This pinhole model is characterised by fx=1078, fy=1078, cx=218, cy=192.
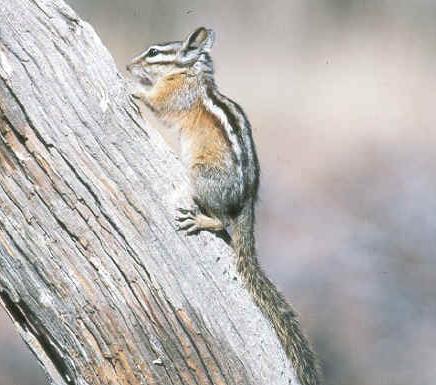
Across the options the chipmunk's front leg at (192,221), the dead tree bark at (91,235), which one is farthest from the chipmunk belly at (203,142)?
the dead tree bark at (91,235)


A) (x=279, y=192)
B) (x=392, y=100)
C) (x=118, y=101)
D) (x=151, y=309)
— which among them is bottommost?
(x=279, y=192)

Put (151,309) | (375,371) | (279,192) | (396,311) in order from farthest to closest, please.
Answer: (279,192) < (396,311) < (375,371) < (151,309)

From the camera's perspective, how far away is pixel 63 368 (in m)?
3.04

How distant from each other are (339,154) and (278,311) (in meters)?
3.26

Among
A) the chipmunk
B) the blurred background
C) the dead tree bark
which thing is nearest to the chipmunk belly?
the chipmunk

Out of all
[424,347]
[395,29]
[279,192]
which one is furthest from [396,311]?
[395,29]

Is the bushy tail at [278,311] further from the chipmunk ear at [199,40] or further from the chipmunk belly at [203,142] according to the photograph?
the chipmunk ear at [199,40]

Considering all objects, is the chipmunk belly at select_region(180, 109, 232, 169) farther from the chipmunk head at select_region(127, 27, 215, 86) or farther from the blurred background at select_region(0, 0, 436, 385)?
the blurred background at select_region(0, 0, 436, 385)

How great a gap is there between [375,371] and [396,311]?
17.9 inches

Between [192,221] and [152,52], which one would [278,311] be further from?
[152,52]

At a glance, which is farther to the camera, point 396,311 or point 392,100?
point 392,100

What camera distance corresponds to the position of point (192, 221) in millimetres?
3088

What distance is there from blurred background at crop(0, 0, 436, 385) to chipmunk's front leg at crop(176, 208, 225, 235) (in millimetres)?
2279

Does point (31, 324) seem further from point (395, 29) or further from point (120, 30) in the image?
point (395, 29)
